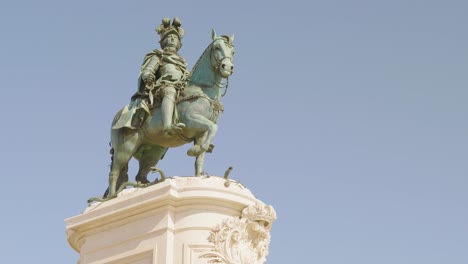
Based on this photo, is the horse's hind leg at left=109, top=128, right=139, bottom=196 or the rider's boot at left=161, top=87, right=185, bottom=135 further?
the horse's hind leg at left=109, top=128, right=139, bottom=196

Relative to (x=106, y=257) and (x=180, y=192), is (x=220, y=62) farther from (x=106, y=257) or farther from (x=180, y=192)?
(x=106, y=257)

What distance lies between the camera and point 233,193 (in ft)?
52.1

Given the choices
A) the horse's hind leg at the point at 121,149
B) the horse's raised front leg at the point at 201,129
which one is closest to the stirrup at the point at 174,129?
the horse's raised front leg at the point at 201,129

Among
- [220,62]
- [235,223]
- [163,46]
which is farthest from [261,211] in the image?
[163,46]

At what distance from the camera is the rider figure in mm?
17281

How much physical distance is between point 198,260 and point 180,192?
3.98 ft

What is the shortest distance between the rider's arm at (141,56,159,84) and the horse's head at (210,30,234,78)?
1.17 metres

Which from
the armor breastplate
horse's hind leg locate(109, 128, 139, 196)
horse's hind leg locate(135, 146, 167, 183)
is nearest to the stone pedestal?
horse's hind leg locate(109, 128, 139, 196)

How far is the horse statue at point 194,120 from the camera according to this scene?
17.1 metres

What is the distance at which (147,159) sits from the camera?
60.3ft

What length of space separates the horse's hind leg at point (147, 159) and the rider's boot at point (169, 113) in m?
1.27

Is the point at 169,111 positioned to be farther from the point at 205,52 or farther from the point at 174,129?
the point at 205,52

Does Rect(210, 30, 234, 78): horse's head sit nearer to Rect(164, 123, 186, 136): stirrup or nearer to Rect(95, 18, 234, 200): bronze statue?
Rect(95, 18, 234, 200): bronze statue

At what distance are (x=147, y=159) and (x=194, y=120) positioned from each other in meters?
1.76
